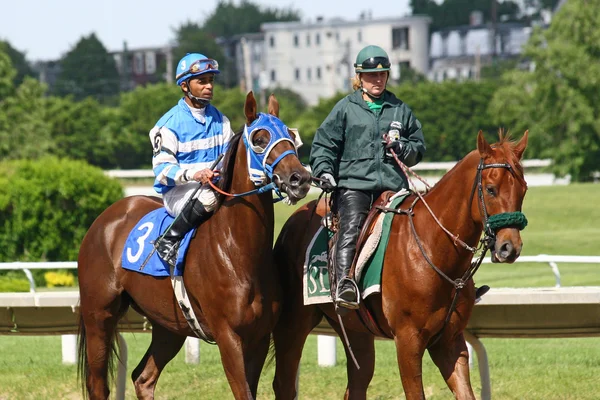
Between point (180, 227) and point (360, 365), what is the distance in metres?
1.51

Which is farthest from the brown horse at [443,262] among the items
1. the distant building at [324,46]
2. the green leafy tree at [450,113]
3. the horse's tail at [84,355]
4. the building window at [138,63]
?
the building window at [138,63]

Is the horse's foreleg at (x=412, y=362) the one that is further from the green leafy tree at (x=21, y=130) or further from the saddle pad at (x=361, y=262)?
the green leafy tree at (x=21, y=130)

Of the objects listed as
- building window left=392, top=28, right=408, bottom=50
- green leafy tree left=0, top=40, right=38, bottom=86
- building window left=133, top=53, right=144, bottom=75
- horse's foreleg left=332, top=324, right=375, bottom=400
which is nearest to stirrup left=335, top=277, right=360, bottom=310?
horse's foreleg left=332, top=324, right=375, bottom=400

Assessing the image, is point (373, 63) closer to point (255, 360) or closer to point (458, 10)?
point (255, 360)

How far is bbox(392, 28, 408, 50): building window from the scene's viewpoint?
11532 centimetres

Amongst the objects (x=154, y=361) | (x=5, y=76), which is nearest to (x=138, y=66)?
(x=5, y=76)

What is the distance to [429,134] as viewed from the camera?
63312mm

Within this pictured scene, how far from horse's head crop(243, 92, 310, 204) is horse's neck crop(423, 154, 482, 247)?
870 mm

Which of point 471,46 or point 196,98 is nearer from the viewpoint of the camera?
point 196,98

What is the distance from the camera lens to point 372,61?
7234 mm

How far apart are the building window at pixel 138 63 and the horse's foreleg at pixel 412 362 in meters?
123

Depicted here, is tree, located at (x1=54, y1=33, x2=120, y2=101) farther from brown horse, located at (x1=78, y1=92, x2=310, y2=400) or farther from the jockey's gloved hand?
the jockey's gloved hand

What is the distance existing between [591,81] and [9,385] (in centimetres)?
3675

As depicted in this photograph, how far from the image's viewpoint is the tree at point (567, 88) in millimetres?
42844
